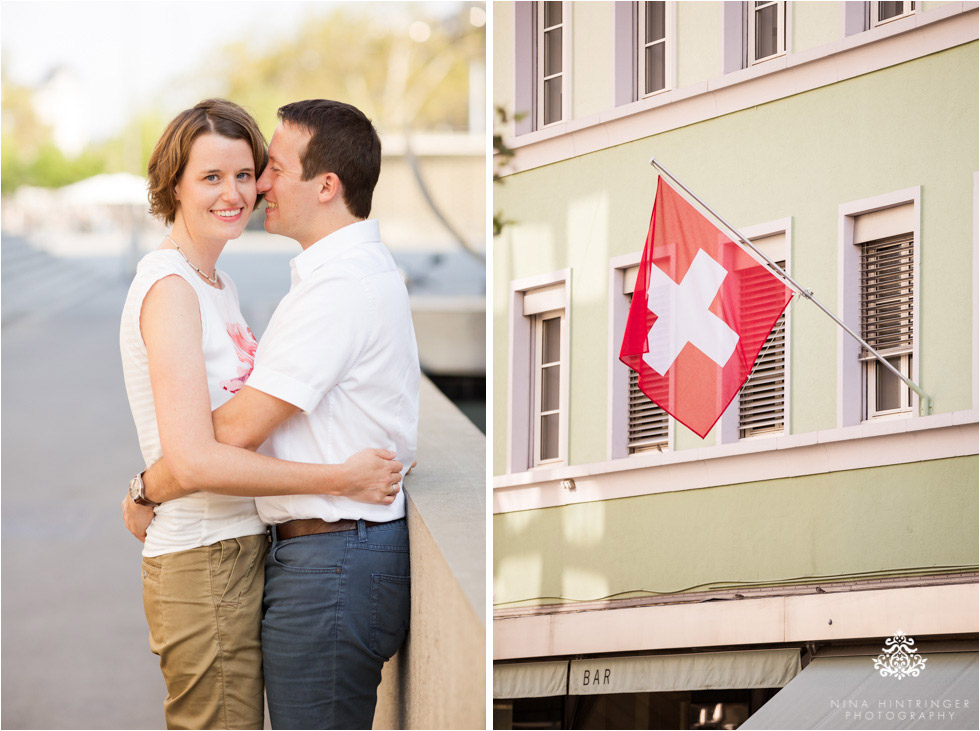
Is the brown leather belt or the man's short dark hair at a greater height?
the man's short dark hair

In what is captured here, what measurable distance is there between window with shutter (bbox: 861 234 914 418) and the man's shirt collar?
5.33ft

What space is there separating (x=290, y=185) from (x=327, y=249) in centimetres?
19

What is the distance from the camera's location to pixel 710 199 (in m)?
3.66

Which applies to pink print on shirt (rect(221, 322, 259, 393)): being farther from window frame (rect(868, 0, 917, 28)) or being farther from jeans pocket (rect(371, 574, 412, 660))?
window frame (rect(868, 0, 917, 28))

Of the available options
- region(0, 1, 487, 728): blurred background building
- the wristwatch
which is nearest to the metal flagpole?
region(0, 1, 487, 728): blurred background building

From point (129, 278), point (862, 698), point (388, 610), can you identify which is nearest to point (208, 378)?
point (388, 610)

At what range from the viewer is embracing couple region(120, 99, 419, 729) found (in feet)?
8.57

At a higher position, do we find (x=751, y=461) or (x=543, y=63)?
(x=543, y=63)

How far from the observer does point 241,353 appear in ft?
9.17

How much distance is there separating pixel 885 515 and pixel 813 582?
0.95 feet

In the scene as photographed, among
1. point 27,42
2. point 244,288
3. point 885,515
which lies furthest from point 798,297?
point 27,42

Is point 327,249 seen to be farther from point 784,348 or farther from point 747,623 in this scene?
point 747,623

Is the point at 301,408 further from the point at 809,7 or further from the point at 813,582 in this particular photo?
the point at 809,7

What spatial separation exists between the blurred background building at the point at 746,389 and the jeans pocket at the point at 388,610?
34.2 inches
